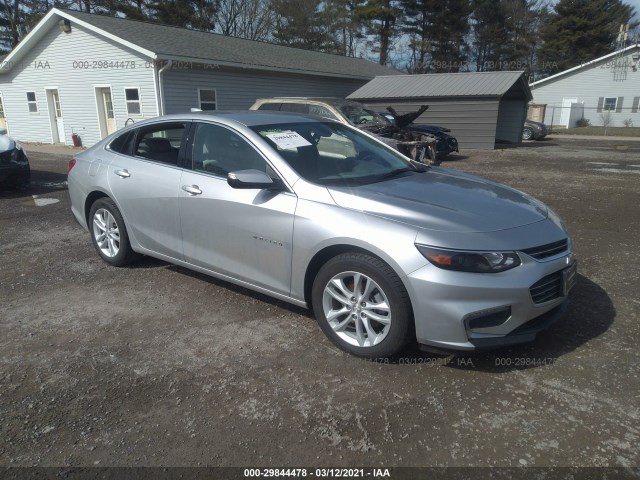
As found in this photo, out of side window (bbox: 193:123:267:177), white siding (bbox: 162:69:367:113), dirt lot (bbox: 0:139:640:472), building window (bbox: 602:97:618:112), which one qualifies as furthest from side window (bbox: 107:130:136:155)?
building window (bbox: 602:97:618:112)

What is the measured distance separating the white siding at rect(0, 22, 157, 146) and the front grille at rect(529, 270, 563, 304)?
1533 centimetres

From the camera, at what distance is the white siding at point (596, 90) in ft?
107

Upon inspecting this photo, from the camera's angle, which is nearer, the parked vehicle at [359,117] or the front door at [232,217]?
the front door at [232,217]

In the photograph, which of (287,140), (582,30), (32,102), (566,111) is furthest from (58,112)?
(582,30)

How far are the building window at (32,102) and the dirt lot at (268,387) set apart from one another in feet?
60.7

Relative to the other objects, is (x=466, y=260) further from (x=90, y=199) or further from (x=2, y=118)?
(x=2, y=118)

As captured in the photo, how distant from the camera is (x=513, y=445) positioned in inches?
97.0

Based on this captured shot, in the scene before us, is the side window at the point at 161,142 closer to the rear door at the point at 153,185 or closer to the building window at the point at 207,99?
the rear door at the point at 153,185

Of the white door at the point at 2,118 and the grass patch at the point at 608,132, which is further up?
the white door at the point at 2,118

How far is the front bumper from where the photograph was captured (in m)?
2.81

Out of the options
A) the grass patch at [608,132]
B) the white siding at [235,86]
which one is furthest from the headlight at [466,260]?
the grass patch at [608,132]

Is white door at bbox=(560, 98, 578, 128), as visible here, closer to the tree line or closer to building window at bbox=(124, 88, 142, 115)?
the tree line

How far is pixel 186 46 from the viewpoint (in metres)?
17.2

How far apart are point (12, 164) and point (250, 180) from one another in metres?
7.59
